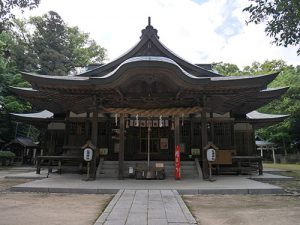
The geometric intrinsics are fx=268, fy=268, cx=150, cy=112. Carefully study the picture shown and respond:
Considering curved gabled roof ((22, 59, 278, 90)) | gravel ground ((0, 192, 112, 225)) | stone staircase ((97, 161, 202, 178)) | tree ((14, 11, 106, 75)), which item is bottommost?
gravel ground ((0, 192, 112, 225))

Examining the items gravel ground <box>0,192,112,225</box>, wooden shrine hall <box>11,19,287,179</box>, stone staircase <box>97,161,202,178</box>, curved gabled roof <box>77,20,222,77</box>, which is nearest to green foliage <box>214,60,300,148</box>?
wooden shrine hall <box>11,19,287,179</box>

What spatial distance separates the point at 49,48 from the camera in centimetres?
3725

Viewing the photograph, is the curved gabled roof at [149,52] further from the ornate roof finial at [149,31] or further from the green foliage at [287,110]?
the green foliage at [287,110]

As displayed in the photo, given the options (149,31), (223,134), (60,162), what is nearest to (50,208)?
(60,162)

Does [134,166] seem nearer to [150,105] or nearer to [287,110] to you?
[150,105]

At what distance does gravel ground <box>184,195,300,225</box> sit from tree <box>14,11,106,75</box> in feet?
105

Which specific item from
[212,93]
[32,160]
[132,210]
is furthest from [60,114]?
[32,160]

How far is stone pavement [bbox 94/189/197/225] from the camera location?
15.8 feet

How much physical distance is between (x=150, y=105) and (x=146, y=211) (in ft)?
23.9

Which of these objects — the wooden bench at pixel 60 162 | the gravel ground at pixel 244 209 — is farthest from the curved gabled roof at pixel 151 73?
the gravel ground at pixel 244 209

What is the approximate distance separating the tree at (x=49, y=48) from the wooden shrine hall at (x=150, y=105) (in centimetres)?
2003

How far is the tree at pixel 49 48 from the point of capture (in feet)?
115

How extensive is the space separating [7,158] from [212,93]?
22.1 meters

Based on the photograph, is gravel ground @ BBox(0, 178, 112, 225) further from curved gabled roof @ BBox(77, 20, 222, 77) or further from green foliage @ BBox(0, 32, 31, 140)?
green foliage @ BBox(0, 32, 31, 140)
